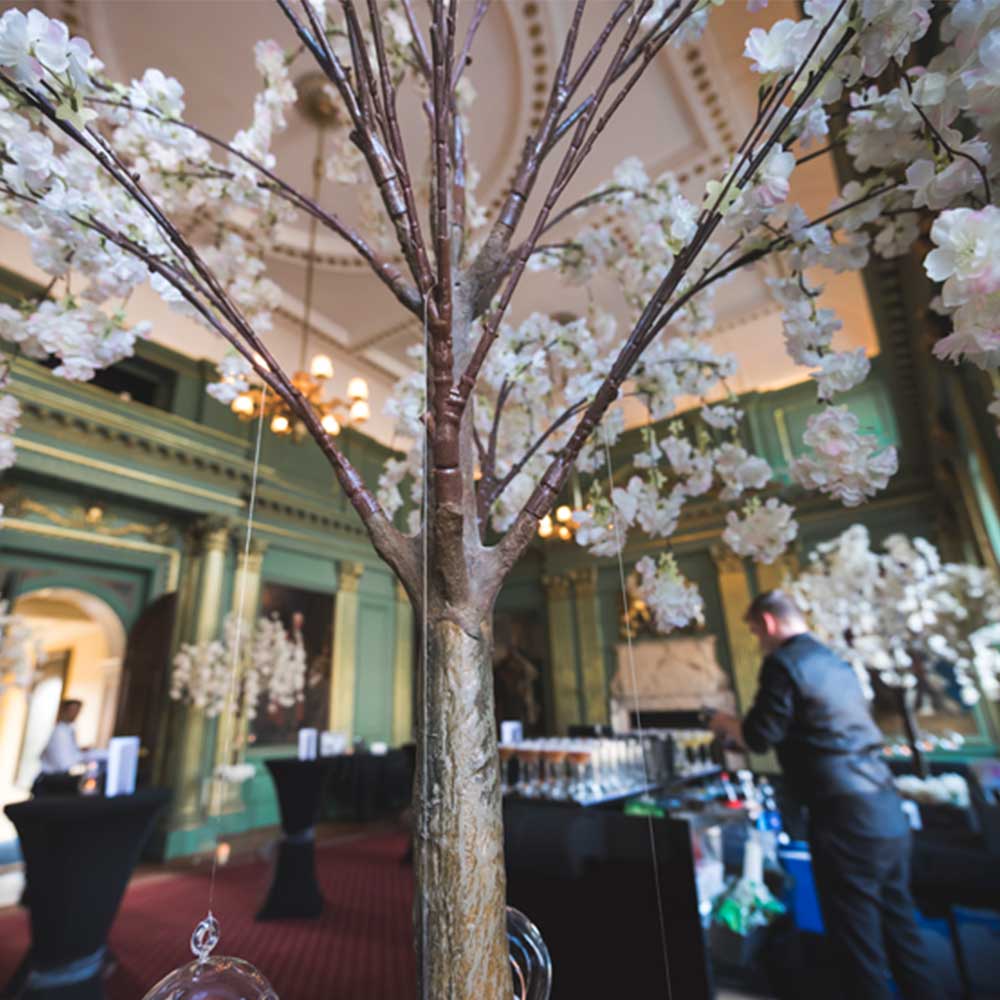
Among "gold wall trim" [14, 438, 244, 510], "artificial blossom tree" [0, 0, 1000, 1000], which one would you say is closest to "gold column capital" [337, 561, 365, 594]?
"gold wall trim" [14, 438, 244, 510]

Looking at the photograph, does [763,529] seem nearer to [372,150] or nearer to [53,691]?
[372,150]

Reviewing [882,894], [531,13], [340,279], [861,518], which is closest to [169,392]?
[340,279]

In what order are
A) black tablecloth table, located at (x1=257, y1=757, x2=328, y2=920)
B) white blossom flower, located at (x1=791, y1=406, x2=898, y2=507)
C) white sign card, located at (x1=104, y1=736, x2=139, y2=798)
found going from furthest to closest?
black tablecloth table, located at (x1=257, y1=757, x2=328, y2=920) < white sign card, located at (x1=104, y1=736, x2=139, y2=798) < white blossom flower, located at (x1=791, y1=406, x2=898, y2=507)

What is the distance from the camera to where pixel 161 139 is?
929mm

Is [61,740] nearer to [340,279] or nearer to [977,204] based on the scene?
[340,279]

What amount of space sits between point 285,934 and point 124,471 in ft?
14.4

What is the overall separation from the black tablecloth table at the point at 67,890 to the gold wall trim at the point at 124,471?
157 inches

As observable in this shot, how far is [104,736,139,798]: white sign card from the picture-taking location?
8.55ft

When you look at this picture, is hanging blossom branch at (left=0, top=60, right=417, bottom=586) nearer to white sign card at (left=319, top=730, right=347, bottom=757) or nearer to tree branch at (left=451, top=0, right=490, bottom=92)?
tree branch at (left=451, top=0, right=490, bottom=92)

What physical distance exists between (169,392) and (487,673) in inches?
288

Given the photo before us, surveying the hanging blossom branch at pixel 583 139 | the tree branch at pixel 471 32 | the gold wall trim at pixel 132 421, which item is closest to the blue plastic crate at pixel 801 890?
the hanging blossom branch at pixel 583 139

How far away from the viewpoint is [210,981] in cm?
47

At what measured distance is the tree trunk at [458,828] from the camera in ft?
1.50

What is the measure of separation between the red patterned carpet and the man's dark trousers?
1.44 metres
